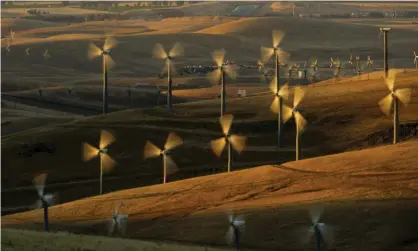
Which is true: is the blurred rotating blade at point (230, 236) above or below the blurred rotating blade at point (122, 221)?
above

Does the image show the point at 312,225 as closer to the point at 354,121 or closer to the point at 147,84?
the point at 354,121

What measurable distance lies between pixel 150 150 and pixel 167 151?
558 centimetres

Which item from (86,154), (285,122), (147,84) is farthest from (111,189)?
(147,84)

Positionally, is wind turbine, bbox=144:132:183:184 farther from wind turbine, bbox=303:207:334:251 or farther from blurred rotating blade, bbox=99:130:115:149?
wind turbine, bbox=303:207:334:251

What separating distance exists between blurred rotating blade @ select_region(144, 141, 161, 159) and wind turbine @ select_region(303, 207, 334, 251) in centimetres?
4705

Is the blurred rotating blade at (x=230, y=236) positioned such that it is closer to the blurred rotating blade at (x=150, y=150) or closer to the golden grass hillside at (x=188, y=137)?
the golden grass hillside at (x=188, y=137)

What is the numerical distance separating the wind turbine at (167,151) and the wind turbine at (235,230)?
116ft

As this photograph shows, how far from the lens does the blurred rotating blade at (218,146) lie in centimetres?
10162

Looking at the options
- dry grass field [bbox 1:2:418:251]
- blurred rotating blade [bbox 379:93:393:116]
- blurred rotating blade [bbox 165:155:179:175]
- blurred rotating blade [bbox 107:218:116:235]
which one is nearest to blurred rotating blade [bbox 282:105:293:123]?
dry grass field [bbox 1:2:418:251]

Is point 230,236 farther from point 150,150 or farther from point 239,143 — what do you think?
point 239,143

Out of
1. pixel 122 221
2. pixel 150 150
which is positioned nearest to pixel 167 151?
pixel 150 150

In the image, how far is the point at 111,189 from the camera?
90.9 meters

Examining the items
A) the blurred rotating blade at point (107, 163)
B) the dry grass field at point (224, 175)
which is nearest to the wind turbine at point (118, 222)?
the dry grass field at point (224, 175)

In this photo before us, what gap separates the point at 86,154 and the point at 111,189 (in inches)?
438
